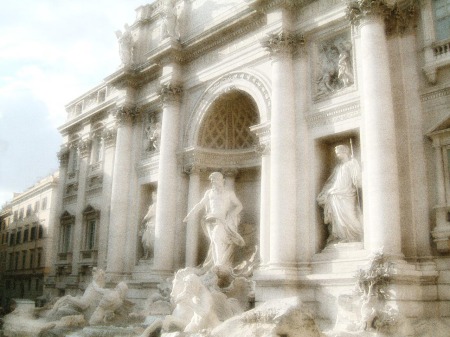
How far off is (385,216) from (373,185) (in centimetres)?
86

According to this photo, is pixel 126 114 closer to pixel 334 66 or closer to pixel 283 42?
pixel 283 42

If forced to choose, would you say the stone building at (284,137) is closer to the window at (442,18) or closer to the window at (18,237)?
the window at (442,18)

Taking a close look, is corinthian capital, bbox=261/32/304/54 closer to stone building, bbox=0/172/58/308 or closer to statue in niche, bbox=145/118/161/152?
statue in niche, bbox=145/118/161/152

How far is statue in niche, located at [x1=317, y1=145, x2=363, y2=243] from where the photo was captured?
14.8m

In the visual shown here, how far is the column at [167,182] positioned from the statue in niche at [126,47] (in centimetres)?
341

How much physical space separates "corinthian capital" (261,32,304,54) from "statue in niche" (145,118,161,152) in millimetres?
6893

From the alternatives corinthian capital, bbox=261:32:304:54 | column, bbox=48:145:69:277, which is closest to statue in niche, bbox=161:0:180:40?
corinthian capital, bbox=261:32:304:54

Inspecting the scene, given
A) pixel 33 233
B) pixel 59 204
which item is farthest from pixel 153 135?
pixel 33 233

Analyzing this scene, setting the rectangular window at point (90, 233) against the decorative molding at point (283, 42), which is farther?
the rectangular window at point (90, 233)

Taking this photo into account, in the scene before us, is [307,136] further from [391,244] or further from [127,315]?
[127,315]

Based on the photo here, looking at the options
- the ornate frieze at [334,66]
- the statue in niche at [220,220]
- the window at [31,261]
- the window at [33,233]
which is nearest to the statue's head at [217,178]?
the statue in niche at [220,220]

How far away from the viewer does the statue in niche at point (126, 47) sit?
2369 cm

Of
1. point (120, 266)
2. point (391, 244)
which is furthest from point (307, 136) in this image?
point (120, 266)

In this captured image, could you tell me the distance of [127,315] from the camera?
18.1 metres
